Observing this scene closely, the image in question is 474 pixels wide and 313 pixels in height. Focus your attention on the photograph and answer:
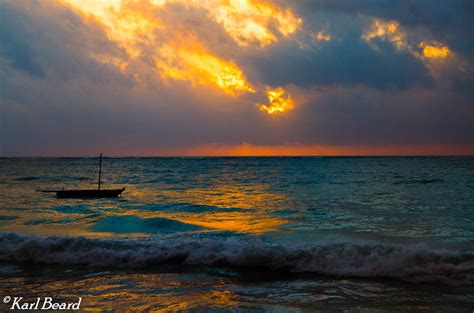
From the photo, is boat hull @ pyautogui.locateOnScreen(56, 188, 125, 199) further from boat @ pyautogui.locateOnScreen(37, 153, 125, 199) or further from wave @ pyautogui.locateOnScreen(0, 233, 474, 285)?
wave @ pyautogui.locateOnScreen(0, 233, 474, 285)

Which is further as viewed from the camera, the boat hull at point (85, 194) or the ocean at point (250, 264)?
the boat hull at point (85, 194)

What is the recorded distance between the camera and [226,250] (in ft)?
39.9

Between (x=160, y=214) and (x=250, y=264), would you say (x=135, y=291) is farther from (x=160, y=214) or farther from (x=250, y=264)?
(x=160, y=214)

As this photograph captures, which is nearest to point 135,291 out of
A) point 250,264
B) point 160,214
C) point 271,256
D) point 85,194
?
point 250,264

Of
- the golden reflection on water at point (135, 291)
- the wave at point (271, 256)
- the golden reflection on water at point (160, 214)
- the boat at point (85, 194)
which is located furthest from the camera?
the boat at point (85, 194)

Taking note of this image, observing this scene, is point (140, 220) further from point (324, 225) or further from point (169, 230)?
point (324, 225)

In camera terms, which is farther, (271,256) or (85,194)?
(85,194)

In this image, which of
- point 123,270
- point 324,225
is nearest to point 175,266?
point 123,270

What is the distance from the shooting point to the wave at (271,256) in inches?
402

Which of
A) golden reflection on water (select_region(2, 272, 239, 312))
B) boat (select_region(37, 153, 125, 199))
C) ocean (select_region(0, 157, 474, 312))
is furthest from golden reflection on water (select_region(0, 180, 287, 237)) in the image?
golden reflection on water (select_region(2, 272, 239, 312))

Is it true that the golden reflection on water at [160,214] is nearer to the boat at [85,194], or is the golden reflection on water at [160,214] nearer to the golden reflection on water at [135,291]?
the boat at [85,194]

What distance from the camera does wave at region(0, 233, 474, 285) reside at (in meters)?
10.2

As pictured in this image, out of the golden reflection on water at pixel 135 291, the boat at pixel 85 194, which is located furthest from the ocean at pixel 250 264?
the boat at pixel 85 194

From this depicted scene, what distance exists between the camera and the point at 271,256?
1138cm
